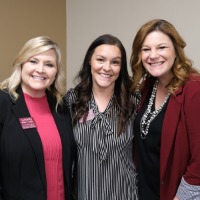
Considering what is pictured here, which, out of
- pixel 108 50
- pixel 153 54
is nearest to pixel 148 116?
pixel 153 54

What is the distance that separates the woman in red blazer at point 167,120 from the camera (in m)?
1.70

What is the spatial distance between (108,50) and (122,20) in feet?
4.44

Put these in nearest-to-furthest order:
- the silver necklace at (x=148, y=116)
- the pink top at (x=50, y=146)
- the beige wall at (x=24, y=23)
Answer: the pink top at (x=50, y=146), the silver necklace at (x=148, y=116), the beige wall at (x=24, y=23)

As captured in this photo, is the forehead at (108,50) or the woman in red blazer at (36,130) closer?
the woman in red blazer at (36,130)

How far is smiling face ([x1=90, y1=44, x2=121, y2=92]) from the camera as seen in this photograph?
6.48ft

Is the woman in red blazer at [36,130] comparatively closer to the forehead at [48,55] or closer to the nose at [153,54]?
the forehead at [48,55]

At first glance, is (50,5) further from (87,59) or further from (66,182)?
(66,182)

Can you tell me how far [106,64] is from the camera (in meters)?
1.97

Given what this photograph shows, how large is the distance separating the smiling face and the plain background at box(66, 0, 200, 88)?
0.95 m

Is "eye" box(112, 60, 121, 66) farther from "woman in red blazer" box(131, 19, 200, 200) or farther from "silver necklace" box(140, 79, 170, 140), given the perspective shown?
"silver necklace" box(140, 79, 170, 140)

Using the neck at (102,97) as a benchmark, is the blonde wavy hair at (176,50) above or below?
above

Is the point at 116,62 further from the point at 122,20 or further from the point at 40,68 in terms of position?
the point at 122,20

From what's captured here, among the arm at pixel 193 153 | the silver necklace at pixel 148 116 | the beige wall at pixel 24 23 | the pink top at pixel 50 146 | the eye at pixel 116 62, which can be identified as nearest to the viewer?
the arm at pixel 193 153

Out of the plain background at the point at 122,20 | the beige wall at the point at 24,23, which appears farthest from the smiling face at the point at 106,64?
the beige wall at the point at 24,23
